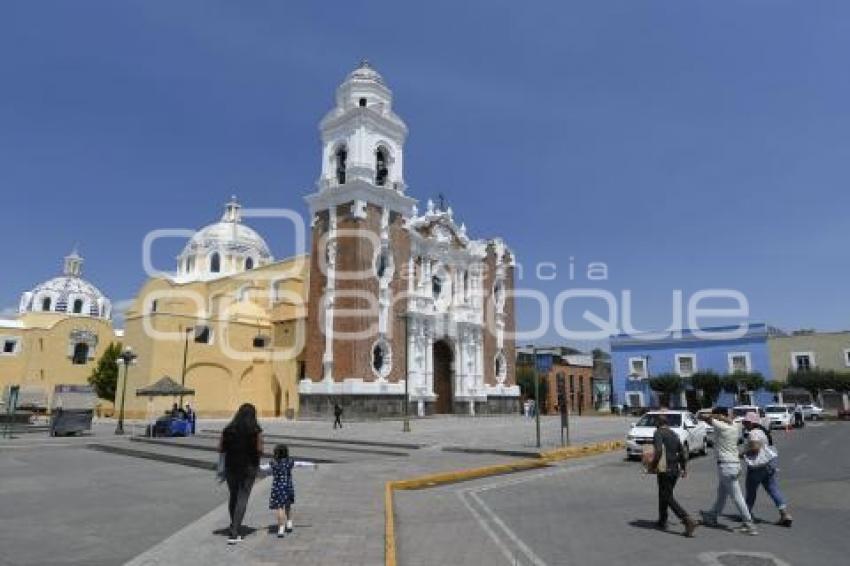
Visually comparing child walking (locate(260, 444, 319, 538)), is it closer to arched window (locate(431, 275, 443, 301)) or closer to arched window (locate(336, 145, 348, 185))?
arched window (locate(336, 145, 348, 185))

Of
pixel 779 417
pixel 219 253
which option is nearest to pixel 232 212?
pixel 219 253

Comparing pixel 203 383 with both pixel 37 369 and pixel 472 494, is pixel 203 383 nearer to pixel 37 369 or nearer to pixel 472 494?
pixel 37 369

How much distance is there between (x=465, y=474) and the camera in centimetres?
1322

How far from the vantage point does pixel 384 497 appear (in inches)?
385

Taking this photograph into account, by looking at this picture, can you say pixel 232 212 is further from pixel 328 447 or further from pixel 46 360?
pixel 328 447

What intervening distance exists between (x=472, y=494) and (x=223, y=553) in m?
5.73

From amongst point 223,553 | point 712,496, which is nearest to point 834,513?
point 712,496

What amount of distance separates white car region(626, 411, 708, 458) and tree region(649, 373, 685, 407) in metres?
36.7

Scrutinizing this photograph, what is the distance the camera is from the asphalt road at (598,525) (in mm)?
6684

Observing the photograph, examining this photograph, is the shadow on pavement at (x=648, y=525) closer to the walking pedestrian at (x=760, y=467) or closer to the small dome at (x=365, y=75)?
the walking pedestrian at (x=760, y=467)

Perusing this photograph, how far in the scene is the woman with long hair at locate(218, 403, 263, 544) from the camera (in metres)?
7.23

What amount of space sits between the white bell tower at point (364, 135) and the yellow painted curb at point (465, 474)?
25.8 metres

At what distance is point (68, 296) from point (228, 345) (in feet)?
123

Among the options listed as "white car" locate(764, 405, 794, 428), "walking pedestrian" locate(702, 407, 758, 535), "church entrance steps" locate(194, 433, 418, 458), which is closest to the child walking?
"walking pedestrian" locate(702, 407, 758, 535)
